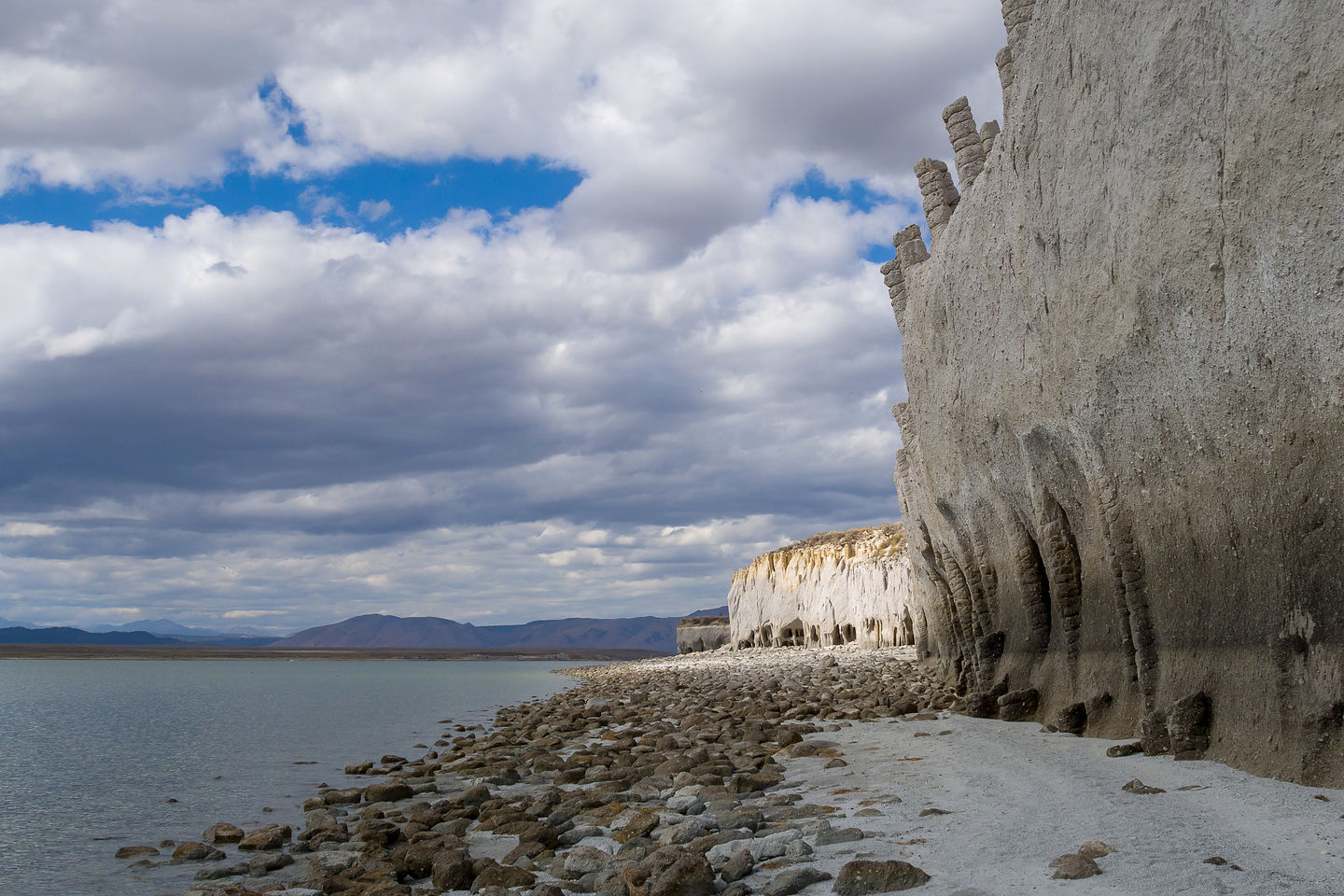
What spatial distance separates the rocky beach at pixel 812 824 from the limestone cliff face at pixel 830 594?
1787 centimetres

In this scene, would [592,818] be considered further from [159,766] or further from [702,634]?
[702,634]

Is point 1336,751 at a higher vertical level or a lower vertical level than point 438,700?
higher

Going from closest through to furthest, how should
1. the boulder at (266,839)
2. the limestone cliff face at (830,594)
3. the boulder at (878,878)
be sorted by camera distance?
the boulder at (878,878) → the boulder at (266,839) → the limestone cliff face at (830,594)

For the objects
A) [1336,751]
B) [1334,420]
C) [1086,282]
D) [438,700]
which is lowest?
[438,700]

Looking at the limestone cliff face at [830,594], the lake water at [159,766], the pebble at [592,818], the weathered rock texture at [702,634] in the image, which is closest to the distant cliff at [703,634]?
the weathered rock texture at [702,634]

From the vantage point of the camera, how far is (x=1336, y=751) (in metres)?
5.85

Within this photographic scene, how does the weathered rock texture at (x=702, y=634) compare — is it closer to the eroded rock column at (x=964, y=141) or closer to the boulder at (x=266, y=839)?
the eroded rock column at (x=964, y=141)

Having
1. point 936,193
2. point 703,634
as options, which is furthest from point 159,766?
point 703,634

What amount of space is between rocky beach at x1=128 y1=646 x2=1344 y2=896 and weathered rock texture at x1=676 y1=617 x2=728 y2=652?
70.6 meters

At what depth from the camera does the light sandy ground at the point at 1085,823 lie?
4.70m

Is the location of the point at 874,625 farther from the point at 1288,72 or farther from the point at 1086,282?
the point at 1288,72

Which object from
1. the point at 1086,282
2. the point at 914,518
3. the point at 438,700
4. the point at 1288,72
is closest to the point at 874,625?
the point at 438,700

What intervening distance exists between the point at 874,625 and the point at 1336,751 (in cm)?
4229

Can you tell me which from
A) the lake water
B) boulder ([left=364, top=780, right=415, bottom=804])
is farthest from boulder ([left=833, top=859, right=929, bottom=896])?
boulder ([left=364, top=780, right=415, bottom=804])
